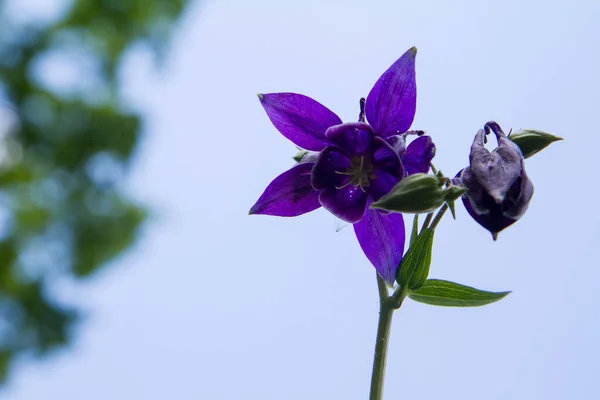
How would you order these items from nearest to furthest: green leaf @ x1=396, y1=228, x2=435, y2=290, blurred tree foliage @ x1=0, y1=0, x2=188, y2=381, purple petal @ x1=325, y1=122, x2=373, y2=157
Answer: green leaf @ x1=396, y1=228, x2=435, y2=290 → purple petal @ x1=325, y1=122, x2=373, y2=157 → blurred tree foliage @ x1=0, y1=0, x2=188, y2=381

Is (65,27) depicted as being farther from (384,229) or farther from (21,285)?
(384,229)

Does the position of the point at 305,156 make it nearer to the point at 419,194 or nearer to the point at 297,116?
the point at 297,116

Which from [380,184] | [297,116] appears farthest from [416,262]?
[297,116]

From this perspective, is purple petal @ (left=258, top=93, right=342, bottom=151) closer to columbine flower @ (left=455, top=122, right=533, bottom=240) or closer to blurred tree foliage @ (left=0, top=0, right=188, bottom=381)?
columbine flower @ (left=455, top=122, right=533, bottom=240)

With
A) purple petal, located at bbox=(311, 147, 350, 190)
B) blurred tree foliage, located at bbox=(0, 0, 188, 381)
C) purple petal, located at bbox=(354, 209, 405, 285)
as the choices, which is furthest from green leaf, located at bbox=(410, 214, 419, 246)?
blurred tree foliage, located at bbox=(0, 0, 188, 381)

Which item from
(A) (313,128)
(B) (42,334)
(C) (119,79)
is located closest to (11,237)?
(B) (42,334)

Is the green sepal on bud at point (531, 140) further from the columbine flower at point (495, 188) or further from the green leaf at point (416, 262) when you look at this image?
the green leaf at point (416, 262)
